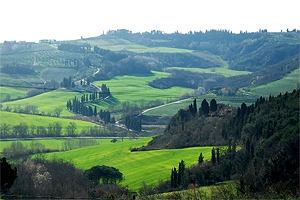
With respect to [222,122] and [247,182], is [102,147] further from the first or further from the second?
[247,182]

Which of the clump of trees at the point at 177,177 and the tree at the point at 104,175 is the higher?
the clump of trees at the point at 177,177

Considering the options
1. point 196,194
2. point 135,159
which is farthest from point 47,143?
point 196,194

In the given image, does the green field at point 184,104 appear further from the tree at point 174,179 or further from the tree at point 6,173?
the tree at point 6,173

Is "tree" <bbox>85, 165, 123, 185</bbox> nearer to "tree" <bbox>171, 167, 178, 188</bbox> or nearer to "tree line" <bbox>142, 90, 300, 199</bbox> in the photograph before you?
"tree line" <bbox>142, 90, 300, 199</bbox>

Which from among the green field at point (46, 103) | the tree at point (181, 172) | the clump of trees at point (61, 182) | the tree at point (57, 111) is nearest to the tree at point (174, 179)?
the tree at point (181, 172)

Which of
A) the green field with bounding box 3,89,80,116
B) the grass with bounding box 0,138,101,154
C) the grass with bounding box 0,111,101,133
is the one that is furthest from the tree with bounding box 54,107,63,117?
the grass with bounding box 0,138,101,154

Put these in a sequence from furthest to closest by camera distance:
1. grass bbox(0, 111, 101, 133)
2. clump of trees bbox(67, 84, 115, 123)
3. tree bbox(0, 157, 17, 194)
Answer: clump of trees bbox(67, 84, 115, 123) → grass bbox(0, 111, 101, 133) → tree bbox(0, 157, 17, 194)

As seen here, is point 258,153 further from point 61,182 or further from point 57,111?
point 57,111
